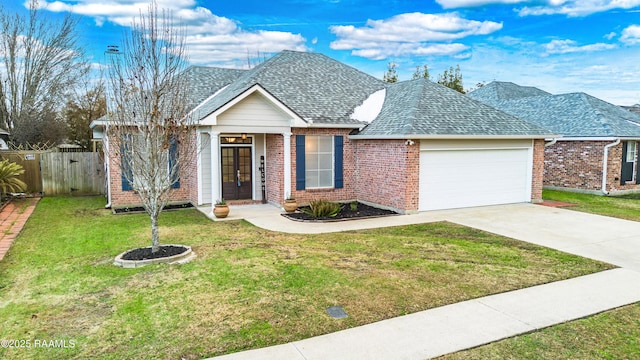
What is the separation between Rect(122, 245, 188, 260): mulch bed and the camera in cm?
742

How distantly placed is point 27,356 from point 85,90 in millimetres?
26486

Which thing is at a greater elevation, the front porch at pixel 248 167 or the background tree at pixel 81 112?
the background tree at pixel 81 112

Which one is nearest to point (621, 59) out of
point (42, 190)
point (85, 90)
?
point (42, 190)

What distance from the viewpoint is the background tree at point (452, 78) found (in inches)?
1567

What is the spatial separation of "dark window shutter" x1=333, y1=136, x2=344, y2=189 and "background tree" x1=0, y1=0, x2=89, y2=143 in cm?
1979

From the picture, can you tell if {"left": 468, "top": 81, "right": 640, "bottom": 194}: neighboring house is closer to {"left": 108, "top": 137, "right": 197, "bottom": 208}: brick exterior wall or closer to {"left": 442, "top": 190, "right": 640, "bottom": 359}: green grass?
{"left": 442, "top": 190, "right": 640, "bottom": 359}: green grass

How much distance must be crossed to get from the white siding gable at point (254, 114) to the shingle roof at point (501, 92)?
1681 centimetres

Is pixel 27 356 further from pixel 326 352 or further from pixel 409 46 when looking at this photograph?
pixel 409 46

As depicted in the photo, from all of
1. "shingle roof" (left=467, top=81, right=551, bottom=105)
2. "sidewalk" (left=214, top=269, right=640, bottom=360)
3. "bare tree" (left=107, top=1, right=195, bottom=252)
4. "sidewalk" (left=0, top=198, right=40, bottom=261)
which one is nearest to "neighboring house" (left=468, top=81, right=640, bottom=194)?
"shingle roof" (left=467, top=81, right=551, bottom=105)

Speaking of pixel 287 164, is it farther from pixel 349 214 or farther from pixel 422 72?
pixel 422 72

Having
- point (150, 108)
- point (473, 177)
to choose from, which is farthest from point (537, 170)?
point (150, 108)

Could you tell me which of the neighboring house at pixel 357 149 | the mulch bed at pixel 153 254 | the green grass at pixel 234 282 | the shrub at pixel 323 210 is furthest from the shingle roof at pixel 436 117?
the mulch bed at pixel 153 254

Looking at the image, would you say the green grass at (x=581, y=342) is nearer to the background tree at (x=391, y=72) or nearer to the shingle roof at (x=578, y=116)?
the shingle roof at (x=578, y=116)

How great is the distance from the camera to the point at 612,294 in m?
5.98
